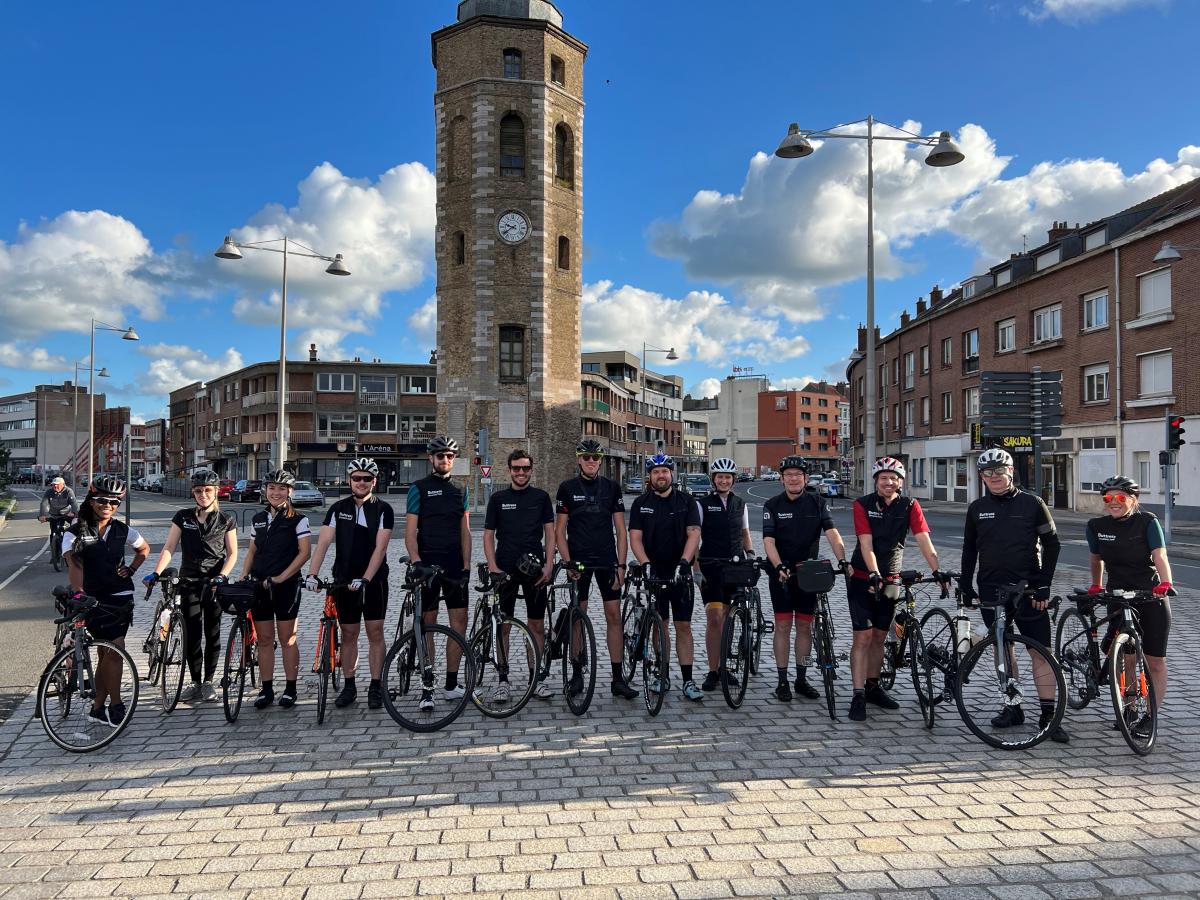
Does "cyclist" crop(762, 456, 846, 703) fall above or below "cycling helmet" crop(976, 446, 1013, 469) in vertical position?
below

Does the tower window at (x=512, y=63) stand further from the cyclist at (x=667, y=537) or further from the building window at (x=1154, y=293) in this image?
the cyclist at (x=667, y=537)

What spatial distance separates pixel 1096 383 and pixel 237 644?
35401 mm

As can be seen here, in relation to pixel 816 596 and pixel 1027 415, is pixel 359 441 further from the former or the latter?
pixel 816 596

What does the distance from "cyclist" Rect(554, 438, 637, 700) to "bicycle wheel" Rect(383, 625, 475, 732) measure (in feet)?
3.35

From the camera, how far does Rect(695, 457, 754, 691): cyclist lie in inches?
256

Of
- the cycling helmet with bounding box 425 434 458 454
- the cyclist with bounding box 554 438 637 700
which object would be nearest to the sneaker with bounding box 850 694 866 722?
the cyclist with bounding box 554 438 637 700

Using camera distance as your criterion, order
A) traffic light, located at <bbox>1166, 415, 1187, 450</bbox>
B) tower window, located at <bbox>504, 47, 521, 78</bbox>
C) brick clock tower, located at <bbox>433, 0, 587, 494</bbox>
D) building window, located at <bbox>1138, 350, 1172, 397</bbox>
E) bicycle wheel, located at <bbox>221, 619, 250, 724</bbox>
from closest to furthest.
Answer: bicycle wheel, located at <bbox>221, 619, 250, 724</bbox> → traffic light, located at <bbox>1166, 415, 1187, 450</bbox> → building window, located at <bbox>1138, 350, 1172, 397</bbox> → brick clock tower, located at <bbox>433, 0, 587, 494</bbox> → tower window, located at <bbox>504, 47, 521, 78</bbox>

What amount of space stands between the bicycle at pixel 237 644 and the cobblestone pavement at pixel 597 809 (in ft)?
0.58

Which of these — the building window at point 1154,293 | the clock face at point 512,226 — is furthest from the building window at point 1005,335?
the clock face at point 512,226

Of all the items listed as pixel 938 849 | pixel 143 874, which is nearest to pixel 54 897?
pixel 143 874

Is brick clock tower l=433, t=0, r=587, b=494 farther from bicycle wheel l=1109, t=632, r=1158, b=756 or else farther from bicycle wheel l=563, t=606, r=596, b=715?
bicycle wheel l=1109, t=632, r=1158, b=756

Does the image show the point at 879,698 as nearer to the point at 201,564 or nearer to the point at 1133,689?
the point at 1133,689

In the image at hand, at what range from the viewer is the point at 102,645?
5.36 m

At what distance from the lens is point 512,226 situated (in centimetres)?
3388
